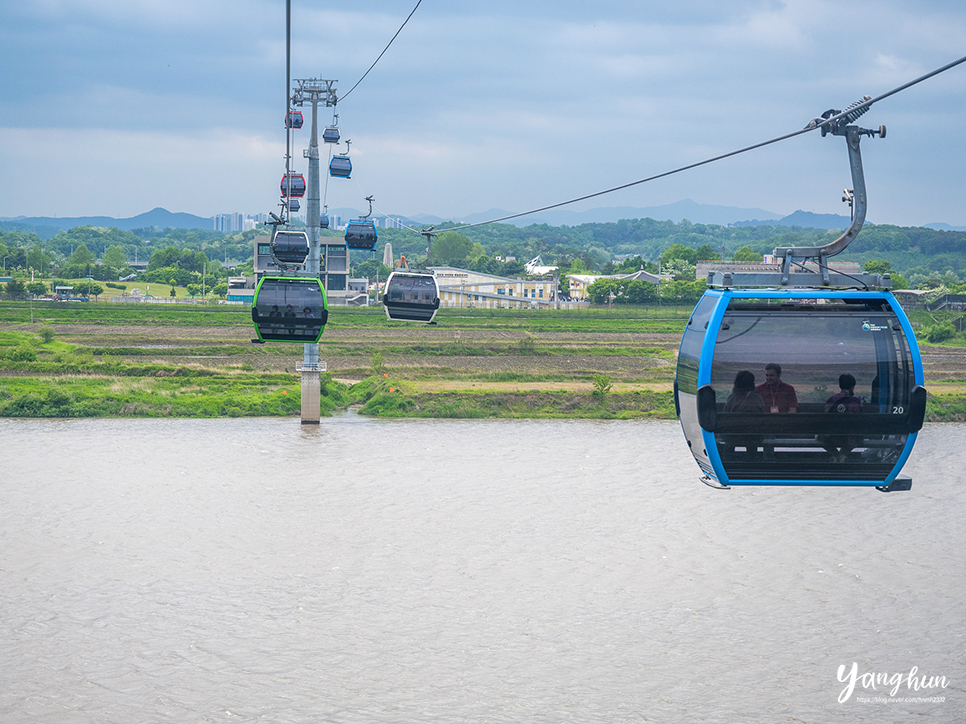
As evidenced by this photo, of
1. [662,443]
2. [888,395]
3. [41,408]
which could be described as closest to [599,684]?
[888,395]

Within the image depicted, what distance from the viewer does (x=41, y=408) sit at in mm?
31938

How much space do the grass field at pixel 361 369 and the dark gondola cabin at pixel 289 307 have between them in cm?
1222

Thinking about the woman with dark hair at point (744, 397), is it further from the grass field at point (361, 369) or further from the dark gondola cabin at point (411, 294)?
the grass field at point (361, 369)

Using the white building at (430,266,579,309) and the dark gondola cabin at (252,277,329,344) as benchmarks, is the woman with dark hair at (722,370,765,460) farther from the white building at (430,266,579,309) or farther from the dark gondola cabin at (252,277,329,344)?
the white building at (430,266,579,309)

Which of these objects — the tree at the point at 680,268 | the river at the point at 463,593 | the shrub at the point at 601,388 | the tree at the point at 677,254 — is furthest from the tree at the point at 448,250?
the river at the point at 463,593

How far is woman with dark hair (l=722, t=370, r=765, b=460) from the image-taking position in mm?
9531

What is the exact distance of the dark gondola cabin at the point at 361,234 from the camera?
30.7 meters

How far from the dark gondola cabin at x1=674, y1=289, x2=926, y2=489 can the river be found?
10.5ft

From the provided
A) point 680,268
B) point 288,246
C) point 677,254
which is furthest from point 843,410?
point 677,254

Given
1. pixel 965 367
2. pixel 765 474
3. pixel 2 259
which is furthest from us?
pixel 2 259

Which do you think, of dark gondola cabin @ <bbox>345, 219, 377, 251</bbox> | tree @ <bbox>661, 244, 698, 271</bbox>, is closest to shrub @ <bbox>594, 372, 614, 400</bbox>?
dark gondola cabin @ <bbox>345, 219, 377, 251</bbox>

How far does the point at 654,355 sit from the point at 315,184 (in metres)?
30.7

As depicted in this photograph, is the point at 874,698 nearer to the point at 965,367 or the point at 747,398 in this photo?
the point at 747,398

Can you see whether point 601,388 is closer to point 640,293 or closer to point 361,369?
point 361,369
